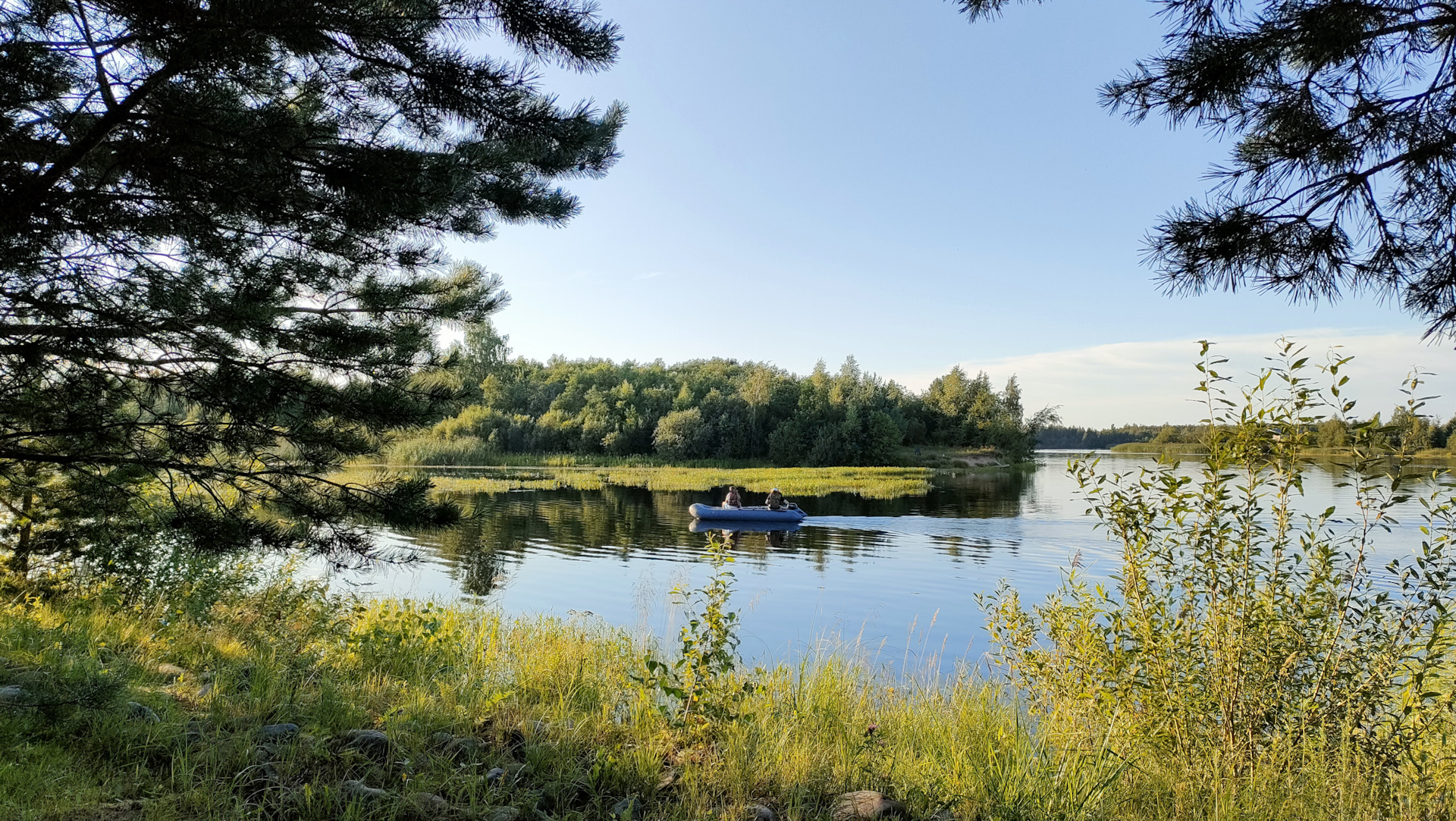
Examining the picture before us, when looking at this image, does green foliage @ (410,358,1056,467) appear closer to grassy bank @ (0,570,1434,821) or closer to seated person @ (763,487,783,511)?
seated person @ (763,487,783,511)

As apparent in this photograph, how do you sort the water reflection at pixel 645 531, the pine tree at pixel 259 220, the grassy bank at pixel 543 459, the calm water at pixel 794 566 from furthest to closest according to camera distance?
the grassy bank at pixel 543 459, the water reflection at pixel 645 531, the calm water at pixel 794 566, the pine tree at pixel 259 220

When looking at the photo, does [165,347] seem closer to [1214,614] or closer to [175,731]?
[175,731]

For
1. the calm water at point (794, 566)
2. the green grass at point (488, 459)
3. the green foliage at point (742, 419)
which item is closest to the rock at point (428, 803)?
the calm water at point (794, 566)

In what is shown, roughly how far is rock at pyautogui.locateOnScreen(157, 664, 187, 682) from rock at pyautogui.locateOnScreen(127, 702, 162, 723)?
0.74 m

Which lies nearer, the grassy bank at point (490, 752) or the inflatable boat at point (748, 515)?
the grassy bank at point (490, 752)

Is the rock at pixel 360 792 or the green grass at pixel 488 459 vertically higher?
the green grass at pixel 488 459

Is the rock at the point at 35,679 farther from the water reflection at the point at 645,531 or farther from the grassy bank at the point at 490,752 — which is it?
the water reflection at the point at 645,531

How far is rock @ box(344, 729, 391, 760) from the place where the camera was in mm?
3199

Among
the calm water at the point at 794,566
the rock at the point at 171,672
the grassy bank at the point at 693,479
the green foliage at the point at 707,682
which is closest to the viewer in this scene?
the green foliage at the point at 707,682

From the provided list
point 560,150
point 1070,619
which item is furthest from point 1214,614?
point 560,150

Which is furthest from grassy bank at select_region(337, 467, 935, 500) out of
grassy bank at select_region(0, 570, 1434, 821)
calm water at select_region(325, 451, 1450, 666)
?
grassy bank at select_region(0, 570, 1434, 821)

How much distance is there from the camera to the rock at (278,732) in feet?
10.5

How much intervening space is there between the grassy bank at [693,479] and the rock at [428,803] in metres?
25.9

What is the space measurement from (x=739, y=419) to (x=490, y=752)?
177 ft
